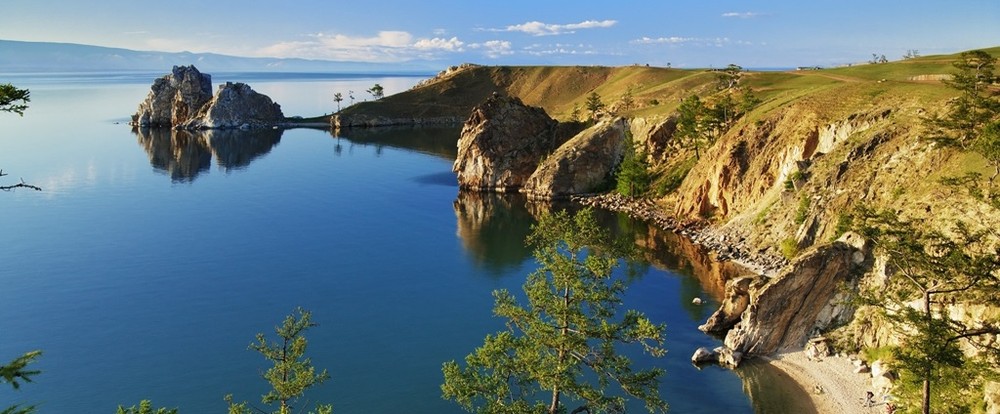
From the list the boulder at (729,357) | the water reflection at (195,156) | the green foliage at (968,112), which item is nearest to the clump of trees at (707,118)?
the green foliage at (968,112)

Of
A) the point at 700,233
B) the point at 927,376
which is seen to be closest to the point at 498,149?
the point at 700,233

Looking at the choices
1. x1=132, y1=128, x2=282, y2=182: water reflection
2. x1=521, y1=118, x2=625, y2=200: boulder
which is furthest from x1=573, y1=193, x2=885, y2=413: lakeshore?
x1=132, y1=128, x2=282, y2=182: water reflection

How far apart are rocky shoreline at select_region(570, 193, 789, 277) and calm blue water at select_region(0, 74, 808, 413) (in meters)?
4.06

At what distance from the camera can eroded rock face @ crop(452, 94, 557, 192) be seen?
426ft

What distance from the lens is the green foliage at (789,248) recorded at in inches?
2857

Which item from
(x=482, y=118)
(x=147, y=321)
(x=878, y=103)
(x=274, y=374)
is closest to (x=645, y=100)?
(x=482, y=118)

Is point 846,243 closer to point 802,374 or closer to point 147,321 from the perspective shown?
point 802,374

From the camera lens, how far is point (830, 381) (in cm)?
4984

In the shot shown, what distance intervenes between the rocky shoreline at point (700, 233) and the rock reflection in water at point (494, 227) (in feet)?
41.1

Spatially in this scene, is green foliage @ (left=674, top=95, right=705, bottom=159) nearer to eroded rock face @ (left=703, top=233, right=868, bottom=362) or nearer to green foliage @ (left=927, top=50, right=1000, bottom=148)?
green foliage @ (left=927, top=50, right=1000, bottom=148)

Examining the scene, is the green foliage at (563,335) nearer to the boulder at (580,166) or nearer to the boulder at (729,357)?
the boulder at (729,357)

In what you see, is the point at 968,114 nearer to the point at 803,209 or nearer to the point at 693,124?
the point at 803,209

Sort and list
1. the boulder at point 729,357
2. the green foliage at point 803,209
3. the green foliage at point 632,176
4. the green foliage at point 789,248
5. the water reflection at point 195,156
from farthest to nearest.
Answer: the water reflection at point 195,156 < the green foliage at point 632,176 < the green foliage at point 803,209 < the green foliage at point 789,248 < the boulder at point 729,357

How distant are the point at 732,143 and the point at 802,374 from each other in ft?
168
